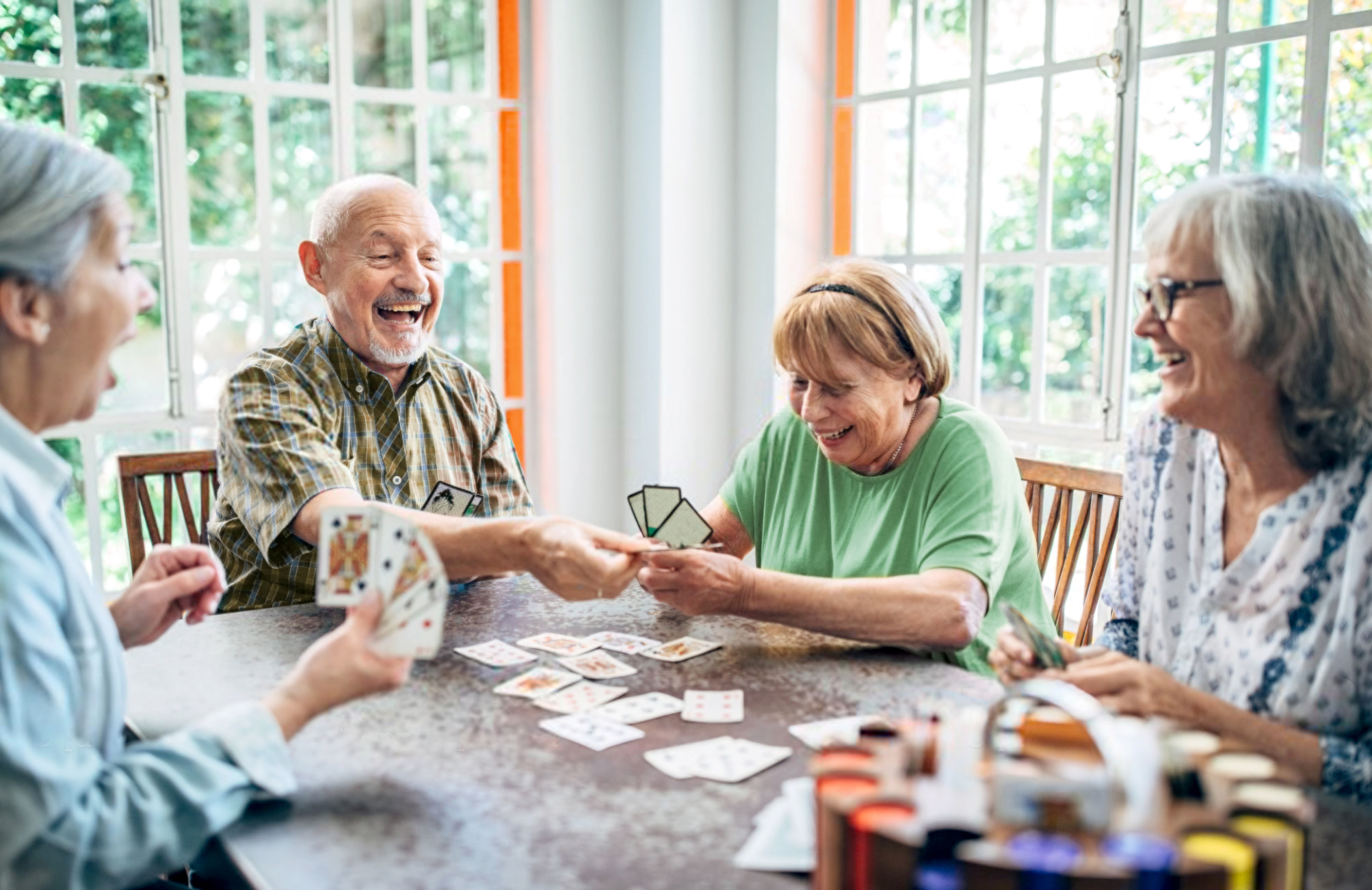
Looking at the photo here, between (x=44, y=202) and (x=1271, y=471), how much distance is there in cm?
145

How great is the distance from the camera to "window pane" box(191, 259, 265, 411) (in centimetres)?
363

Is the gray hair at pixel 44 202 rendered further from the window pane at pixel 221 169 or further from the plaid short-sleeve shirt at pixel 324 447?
the window pane at pixel 221 169

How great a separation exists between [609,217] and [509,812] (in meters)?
3.13

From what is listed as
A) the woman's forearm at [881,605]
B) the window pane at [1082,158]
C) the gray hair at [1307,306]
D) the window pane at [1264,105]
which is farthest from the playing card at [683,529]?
the window pane at [1082,158]

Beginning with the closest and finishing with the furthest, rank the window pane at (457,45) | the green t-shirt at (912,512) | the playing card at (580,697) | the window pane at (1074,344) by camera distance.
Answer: the playing card at (580,697) → the green t-shirt at (912,512) → the window pane at (1074,344) → the window pane at (457,45)

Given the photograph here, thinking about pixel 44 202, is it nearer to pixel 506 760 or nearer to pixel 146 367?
pixel 506 760

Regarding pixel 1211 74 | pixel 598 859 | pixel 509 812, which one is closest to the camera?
pixel 598 859

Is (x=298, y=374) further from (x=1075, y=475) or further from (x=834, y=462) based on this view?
(x=1075, y=475)

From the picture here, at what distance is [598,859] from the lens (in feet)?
3.70

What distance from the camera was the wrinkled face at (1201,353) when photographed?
4.92 feet

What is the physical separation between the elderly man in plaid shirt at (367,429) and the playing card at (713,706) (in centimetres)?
35

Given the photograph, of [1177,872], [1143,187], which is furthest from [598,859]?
[1143,187]

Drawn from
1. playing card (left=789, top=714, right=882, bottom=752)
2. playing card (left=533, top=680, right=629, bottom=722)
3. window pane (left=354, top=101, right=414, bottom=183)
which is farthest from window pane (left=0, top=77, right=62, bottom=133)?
playing card (left=789, top=714, right=882, bottom=752)

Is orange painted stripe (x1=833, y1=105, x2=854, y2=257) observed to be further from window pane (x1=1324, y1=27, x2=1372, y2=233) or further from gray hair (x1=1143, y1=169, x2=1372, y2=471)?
gray hair (x1=1143, y1=169, x2=1372, y2=471)
